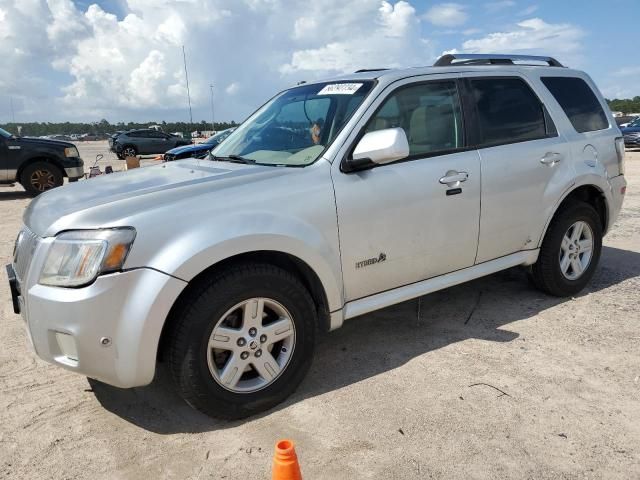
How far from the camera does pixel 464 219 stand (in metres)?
3.70

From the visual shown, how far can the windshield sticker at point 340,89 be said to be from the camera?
3.55 metres

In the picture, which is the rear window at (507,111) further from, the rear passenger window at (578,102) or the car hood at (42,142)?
the car hood at (42,142)

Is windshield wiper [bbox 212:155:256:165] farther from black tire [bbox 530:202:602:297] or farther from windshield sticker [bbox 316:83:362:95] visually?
black tire [bbox 530:202:602:297]

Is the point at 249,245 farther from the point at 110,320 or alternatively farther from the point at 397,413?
the point at 397,413

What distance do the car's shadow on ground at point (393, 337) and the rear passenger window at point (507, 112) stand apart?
1367 mm

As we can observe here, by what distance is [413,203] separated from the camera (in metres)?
3.42

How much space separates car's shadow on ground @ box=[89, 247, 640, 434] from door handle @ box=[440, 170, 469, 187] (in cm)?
112

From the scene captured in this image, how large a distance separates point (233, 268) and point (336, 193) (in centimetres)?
75

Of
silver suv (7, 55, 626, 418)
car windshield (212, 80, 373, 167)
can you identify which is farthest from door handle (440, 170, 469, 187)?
car windshield (212, 80, 373, 167)

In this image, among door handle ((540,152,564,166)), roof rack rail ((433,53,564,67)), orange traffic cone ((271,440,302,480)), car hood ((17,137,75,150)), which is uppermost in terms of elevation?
roof rack rail ((433,53,564,67))

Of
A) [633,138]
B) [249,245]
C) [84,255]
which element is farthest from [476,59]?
[633,138]

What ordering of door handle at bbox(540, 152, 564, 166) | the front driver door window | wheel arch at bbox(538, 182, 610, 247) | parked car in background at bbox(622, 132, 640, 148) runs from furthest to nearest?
1. parked car in background at bbox(622, 132, 640, 148)
2. wheel arch at bbox(538, 182, 610, 247)
3. door handle at bbox(540, 152, 564, 166)
4. the front driver door window

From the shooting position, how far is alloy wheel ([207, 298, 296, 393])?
2803mm

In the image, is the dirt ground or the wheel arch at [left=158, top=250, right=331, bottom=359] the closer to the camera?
the dirt ground
